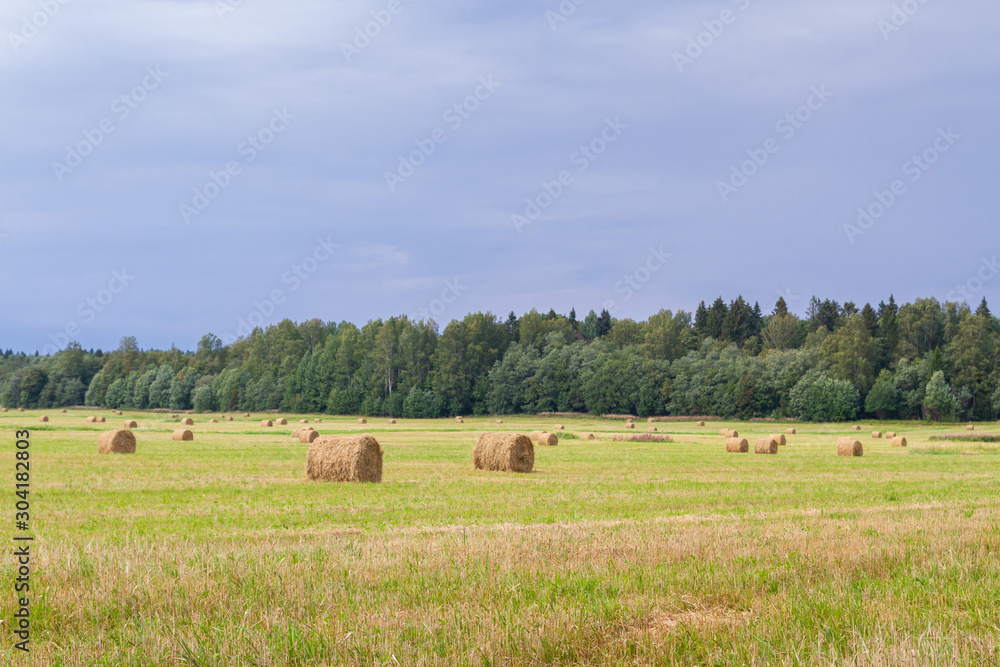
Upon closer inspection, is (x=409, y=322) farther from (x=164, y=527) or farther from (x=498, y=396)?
(x=164, y=527)

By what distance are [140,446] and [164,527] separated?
3249 centimetres

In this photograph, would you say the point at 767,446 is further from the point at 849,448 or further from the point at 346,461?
the point at 346,461

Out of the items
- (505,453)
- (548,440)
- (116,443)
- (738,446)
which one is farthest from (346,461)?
(548,440)

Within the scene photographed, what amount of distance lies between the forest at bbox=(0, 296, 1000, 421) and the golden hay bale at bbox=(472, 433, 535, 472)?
87.8 m

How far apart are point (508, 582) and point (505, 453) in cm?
2065

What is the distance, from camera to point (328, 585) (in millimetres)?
9008

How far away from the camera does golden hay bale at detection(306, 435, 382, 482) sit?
25000 mm

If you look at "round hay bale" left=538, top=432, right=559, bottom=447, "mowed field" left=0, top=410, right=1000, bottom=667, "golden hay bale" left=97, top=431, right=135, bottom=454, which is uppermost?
"mowed field" left=0, top=410, right=1000, bottom=667

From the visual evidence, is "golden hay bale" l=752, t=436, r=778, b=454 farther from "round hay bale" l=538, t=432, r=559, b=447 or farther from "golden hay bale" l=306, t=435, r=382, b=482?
"golden hay bale" l=306, t=435, r=382, b=482

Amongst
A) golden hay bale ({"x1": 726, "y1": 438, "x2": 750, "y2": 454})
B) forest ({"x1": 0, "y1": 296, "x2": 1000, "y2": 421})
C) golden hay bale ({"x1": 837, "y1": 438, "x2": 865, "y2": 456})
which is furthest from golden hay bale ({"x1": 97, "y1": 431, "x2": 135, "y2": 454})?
forest ({"x1": 0, "y1": 296, "x2": 1000, "y2": 421})

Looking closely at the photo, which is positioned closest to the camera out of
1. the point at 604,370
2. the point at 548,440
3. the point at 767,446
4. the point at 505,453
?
the point at 505,453

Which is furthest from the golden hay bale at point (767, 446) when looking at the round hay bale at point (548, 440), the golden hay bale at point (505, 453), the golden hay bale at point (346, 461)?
the golden hay bale at point (346, 461)

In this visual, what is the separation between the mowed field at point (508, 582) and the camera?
7.05m

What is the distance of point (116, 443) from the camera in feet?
123
